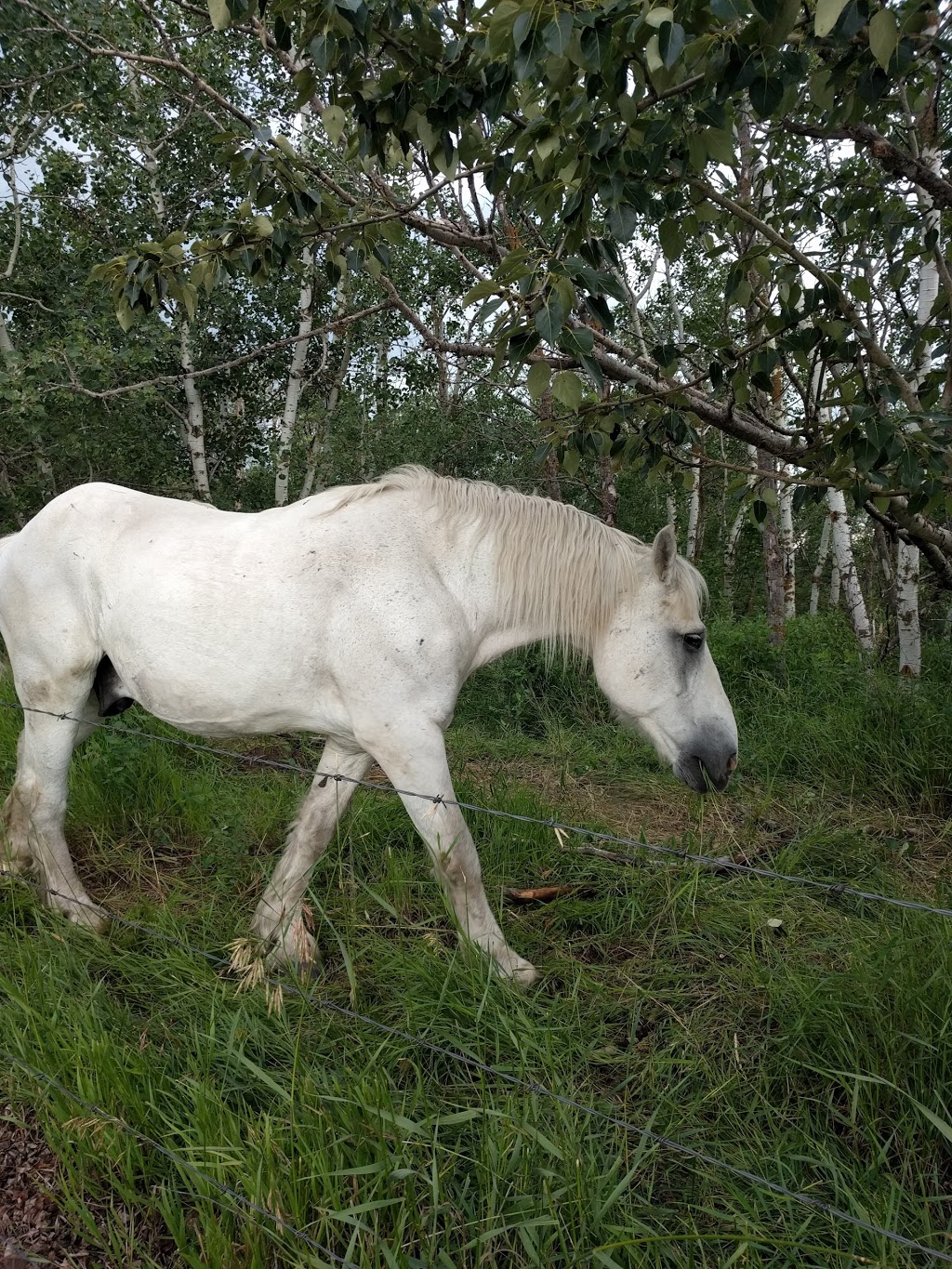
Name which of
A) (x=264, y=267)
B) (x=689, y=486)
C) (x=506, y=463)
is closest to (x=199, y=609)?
(x=264, y=267)

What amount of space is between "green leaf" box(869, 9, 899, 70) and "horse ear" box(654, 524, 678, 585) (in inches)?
57.6

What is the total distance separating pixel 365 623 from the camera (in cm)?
267

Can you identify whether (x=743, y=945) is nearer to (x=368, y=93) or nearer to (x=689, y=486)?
(x=689, y=486)

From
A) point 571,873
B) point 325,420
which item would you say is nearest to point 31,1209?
point 571,873

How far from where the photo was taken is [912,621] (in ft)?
17.5

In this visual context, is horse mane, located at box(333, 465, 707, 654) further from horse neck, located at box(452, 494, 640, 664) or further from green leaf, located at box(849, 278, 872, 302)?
green leaf, located at box(849, 278, 872, 302)

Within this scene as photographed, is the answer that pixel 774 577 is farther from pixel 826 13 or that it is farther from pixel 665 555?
pixel 826 13

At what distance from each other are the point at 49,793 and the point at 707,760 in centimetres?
270

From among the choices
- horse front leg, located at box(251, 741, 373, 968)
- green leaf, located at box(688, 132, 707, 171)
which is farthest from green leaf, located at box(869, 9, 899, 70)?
horse front leg, located at box(251, 741, 373, 968)

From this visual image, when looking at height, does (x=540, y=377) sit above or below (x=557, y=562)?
above

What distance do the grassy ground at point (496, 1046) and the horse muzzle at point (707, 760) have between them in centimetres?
57

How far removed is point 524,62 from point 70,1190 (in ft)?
9.09

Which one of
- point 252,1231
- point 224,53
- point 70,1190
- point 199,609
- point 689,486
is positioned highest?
point 224,53

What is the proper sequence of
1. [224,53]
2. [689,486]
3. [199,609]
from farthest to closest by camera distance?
1. [224,53]
2. [689,486]
3. [199,609]
